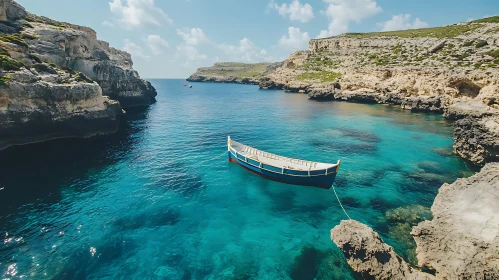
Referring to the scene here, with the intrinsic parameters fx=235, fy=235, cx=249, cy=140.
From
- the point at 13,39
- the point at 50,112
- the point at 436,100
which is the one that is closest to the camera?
the point at 50,112

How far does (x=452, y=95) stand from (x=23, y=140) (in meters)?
102

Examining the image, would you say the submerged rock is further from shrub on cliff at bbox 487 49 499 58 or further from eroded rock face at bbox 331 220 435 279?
shrub on cliff at bbox 487 49 499 58

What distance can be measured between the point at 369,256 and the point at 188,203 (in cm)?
1793

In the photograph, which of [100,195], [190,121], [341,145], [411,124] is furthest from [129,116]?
[411,124]

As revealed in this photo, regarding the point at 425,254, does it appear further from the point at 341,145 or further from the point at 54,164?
the point at 54,164

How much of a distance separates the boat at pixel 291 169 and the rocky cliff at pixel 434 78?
2297 cm

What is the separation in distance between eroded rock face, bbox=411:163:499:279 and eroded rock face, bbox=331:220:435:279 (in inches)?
65.7

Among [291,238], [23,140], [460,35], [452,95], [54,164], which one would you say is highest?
[460,35]

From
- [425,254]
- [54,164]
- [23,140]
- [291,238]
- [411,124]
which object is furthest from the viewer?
[411,124]

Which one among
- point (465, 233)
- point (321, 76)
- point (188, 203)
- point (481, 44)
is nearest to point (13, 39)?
point (188, 203)

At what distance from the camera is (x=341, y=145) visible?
144 feet

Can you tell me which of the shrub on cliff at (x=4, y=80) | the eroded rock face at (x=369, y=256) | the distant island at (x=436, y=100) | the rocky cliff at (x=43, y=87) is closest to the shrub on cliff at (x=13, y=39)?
the rocky cliff at (x=43, y=87)

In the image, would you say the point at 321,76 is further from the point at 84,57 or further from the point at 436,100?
the point at 84,57

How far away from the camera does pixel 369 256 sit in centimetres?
1454
